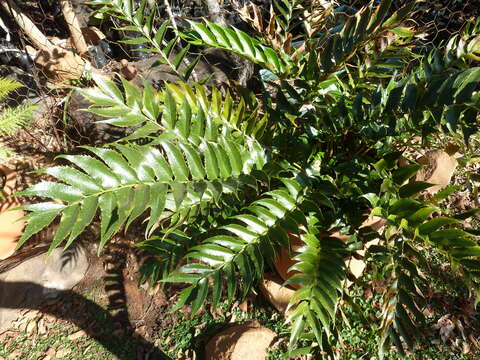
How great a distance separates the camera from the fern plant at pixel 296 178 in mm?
945

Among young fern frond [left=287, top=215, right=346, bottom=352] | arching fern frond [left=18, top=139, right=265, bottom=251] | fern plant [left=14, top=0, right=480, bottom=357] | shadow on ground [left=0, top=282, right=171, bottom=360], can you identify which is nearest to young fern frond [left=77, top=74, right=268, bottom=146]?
fern plant [left=14, top=0, right=480, bottom=357]

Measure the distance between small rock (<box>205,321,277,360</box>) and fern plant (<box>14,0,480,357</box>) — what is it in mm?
470

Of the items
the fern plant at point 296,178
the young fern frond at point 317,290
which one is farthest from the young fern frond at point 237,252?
the young fern frond at point 317,290

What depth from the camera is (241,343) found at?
1.73 meters

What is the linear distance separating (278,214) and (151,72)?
7.03 ft

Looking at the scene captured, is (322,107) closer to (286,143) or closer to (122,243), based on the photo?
(286,143)

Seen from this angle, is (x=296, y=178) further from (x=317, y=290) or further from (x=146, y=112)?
(x=146, y=112)

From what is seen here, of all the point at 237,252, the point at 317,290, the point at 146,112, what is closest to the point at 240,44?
the point at 146,112

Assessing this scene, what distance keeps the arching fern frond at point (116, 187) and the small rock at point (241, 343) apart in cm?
102

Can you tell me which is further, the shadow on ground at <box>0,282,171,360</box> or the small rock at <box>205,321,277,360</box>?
the shadow on ground at <box>0,282,171,360</box>

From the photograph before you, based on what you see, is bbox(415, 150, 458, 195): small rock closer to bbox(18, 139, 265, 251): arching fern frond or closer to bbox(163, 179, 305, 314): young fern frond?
bbox(163, 179, 305, 314): young fern frond

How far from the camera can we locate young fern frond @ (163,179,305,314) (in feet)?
3.75

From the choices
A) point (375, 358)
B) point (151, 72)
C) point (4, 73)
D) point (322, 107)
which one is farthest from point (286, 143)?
point (4, 73)

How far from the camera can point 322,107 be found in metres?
1.41
